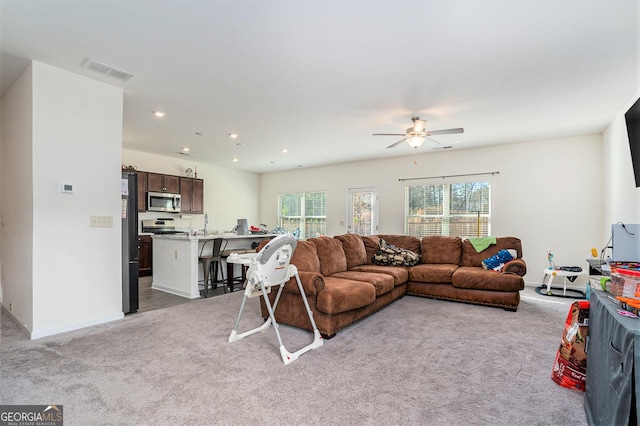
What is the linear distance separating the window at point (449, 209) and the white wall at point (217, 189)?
178 inches

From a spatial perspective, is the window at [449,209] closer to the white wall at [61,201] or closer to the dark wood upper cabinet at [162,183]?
the dark wood upper cabinet at [162,183]

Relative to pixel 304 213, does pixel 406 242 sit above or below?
below

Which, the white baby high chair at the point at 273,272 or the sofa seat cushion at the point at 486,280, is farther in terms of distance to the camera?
the sofa seat cushion at the point at 486,280

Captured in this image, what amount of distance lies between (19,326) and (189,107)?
3013 mm

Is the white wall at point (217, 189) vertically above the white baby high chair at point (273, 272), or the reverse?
the white wall at point (217, 189)

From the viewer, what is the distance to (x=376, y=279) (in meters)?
3.83

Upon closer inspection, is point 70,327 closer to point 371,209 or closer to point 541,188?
point 371,209

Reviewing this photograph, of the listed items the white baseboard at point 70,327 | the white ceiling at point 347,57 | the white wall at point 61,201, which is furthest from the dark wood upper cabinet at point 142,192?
the white baseboard at point 70,327

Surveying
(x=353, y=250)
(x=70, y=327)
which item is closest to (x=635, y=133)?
(x=353, y=250)

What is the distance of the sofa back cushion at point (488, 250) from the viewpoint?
4.80m

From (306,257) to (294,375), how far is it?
152 cm

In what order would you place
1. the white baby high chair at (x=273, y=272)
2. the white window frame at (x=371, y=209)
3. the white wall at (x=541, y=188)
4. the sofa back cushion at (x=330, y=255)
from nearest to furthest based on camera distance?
→ the white baby high chair at (x=273, y=272)
the sofa back cushion at (x=330, y=255)
the white wall at (x=541, y=188)
the white window frame at (x=371, y=209)

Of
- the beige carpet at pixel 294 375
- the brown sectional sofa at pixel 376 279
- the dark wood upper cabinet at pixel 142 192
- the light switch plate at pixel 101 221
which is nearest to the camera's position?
the beige carpet at pixel 294 375

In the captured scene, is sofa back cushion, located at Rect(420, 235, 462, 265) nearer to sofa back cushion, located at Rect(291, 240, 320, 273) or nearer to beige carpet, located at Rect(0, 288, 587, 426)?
beige carpet, located at Rect(0, 288, 587, 426)
